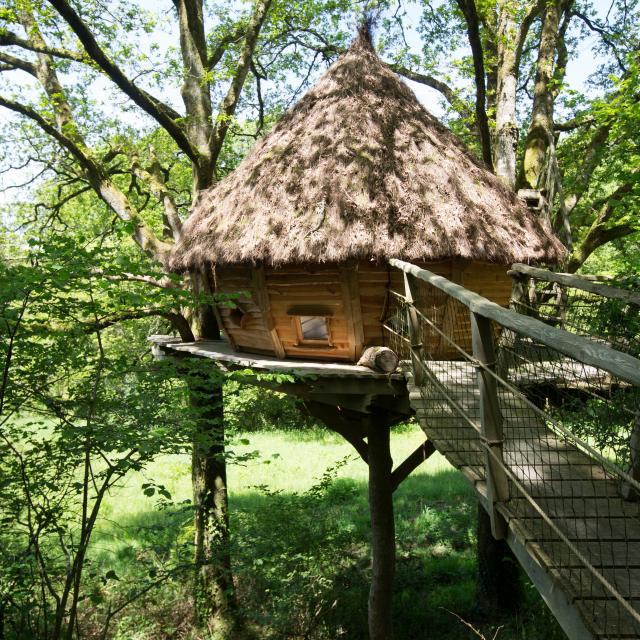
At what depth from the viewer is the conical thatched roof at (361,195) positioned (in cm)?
475

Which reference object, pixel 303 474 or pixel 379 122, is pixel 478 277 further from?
pixel 303 474

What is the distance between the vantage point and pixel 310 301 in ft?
17.1

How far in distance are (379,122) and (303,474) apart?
8708mm

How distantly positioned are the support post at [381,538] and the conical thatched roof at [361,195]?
90.1 inches

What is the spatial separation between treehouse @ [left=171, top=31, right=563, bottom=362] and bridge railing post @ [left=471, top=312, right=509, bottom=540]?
2.38 meters

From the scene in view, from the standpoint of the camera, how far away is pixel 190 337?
6805mm

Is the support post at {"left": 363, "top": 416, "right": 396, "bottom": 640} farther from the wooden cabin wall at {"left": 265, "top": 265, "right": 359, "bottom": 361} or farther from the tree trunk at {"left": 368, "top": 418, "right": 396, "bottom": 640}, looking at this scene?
the wooden cabin wall at {"left": 265, "top": 265, "right": 359, "bottom": 361}

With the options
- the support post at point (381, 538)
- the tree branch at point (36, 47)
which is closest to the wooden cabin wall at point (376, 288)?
the support post at point (381, 538)

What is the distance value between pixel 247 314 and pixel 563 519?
406 centimetres

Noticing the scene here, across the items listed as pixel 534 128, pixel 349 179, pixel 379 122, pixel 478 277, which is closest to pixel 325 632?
pixel 478 277

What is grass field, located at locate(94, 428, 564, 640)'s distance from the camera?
6434 mm

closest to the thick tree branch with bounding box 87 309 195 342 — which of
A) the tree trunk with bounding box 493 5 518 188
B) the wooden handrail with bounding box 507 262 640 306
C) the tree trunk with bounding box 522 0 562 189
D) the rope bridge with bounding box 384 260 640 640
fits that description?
the rope bridge with bounding box 384 260 640 640

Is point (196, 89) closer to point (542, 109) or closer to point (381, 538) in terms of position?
point (542, 109)

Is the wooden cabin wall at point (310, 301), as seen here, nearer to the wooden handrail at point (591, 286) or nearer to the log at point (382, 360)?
the log at point (382, 360)
